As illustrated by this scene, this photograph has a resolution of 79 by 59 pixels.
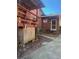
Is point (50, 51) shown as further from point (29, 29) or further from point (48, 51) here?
point (29, 29)

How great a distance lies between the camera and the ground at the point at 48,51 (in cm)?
146

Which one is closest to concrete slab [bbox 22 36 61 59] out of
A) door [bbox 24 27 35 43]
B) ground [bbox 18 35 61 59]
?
ground [bbox 18 35 61 59]

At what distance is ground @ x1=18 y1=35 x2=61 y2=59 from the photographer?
146cm

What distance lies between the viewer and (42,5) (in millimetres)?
1492

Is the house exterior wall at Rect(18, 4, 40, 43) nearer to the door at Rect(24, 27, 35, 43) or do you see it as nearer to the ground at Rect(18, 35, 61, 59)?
the door at Rect(24, 27, 35, 43)

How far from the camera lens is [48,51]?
1.47 m

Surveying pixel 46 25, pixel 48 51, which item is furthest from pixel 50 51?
pixel 46 25
